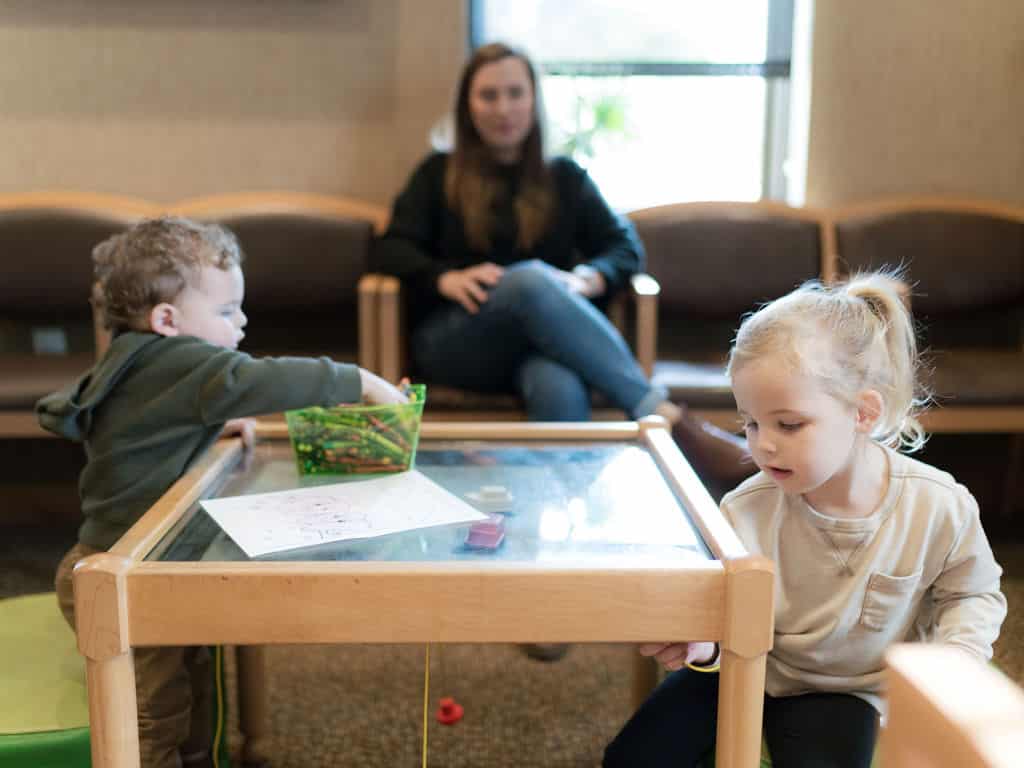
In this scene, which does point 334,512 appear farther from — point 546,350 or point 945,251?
point 945,251

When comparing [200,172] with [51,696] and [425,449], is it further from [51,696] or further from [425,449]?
[51,696]

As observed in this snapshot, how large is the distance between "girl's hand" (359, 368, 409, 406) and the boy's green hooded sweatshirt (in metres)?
0.02

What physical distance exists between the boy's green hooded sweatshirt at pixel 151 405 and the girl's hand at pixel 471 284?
1003 mm

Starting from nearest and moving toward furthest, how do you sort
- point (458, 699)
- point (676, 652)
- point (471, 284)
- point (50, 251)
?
point (676, 652) → point (458, 699) → point (471, 284) → point (50, 251)

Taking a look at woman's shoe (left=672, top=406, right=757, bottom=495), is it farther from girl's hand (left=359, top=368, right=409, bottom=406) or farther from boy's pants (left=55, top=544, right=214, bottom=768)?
boy's pants (left=55, top=544, right=214, bottom=768)

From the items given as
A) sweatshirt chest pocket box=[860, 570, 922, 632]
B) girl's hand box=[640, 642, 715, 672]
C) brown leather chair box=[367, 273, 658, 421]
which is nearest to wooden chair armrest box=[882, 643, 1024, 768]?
girl's hand box=[640, 642, 715, 672]

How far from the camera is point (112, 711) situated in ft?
3.10

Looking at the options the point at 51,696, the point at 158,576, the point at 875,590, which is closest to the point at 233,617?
the point at 158,576

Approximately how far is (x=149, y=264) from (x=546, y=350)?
1.01 meters

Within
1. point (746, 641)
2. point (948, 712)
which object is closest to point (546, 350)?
point (746, 641)

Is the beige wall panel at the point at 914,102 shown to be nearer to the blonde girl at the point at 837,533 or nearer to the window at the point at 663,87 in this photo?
the window at the point at 663,87

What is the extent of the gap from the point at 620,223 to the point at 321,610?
1826mm

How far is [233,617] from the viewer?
0.95 meters

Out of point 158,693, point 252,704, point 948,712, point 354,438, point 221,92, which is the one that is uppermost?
point 221,92
